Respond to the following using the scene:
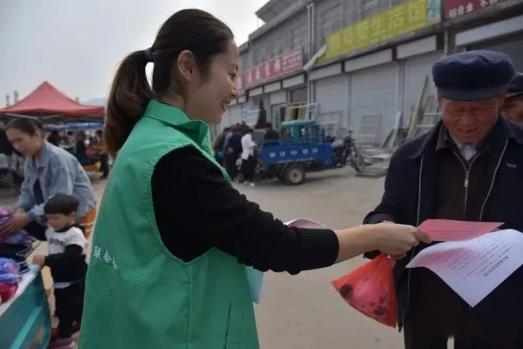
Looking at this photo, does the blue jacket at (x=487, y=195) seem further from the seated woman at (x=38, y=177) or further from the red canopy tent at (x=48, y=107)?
the red canopy tent at (x=48, y=107)

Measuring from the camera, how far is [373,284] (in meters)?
1.38

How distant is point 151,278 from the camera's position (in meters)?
0.93

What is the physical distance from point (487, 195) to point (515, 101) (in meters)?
0.70

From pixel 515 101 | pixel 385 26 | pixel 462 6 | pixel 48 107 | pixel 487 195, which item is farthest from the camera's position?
pixel 385 26

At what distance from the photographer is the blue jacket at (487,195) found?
129 centimetres

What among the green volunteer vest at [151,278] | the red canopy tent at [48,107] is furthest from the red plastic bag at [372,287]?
the red canopy tent at [48,107]

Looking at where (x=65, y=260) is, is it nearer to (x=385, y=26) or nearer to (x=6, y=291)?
(x=6, y=291)

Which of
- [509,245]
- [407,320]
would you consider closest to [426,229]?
[509,245]

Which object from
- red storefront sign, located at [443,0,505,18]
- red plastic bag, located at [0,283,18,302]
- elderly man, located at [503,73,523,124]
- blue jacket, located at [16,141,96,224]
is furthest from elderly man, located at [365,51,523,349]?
red storefront sign, located at [443,0,505,18]

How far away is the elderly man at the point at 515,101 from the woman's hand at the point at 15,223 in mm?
2570

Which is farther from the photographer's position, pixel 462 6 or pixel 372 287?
pixel 462 6

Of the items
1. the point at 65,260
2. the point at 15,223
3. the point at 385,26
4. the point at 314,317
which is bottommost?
the point at 314,317

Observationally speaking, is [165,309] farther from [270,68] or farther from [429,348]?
[270,68]

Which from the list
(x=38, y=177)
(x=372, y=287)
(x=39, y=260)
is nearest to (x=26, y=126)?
(x=38, y=177)
